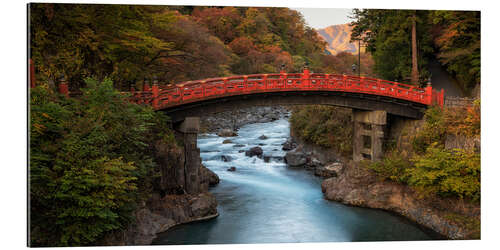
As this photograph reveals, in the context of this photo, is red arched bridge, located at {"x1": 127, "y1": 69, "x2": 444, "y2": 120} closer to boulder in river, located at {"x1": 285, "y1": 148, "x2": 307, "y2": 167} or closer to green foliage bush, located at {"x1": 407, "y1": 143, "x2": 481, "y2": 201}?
green foliage bush, located at {"x1": 407, "y1": 143, "x2": 481, "y2": 201}

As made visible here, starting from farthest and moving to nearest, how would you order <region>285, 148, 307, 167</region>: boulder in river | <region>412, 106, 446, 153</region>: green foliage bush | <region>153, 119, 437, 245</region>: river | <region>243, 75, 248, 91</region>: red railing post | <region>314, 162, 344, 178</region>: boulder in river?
<region>285, 148, 307, 167</region>: boulder in river < <region>314, 162, 344, 178</region>: boulder in river < <region>412, 106, 446, 153</region>: green foliage bush < <region>243, 75, 248, 91</region>: red railing post < <region>153, 119, 437, 245</region>: river

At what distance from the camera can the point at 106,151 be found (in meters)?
10.2

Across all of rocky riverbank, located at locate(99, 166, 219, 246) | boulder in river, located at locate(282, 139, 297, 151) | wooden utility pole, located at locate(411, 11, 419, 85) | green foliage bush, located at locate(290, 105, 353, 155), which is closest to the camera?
rocky riverbank, located at locate(99, 166, 219, 246)

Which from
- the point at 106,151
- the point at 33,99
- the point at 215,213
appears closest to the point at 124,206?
the point at 106,151

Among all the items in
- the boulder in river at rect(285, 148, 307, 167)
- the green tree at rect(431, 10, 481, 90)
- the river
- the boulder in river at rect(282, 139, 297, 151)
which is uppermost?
the green tree at rect(431, 10, 481, 90)

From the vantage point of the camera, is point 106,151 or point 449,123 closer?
point 106,151

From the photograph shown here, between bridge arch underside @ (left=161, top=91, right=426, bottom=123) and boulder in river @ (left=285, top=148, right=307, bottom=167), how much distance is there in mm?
5607

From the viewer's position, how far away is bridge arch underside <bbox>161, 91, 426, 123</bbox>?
15.9 metres

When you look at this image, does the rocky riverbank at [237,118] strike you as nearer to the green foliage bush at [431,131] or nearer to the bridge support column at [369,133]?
the bridge support column at [369,133]

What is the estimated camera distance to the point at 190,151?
51.8ft

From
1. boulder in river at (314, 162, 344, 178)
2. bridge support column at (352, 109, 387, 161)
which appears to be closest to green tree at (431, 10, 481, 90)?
bridge support column at (352, 109, 387, 161)
